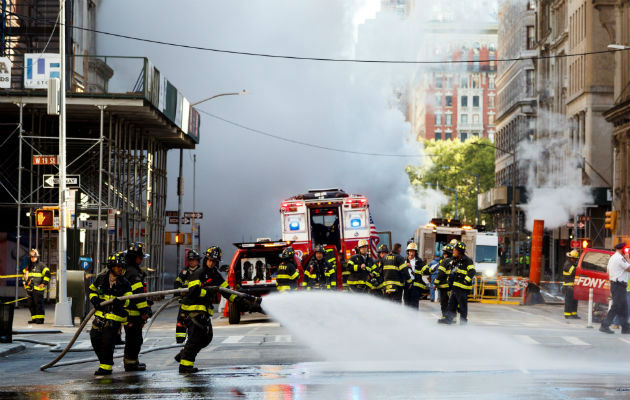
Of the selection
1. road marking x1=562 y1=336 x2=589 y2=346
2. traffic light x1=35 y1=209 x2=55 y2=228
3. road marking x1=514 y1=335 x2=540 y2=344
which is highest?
traffic light x1=35 y1=209 x2=55 y2=228

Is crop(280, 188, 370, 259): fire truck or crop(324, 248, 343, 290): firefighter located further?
crop(280, 188, 370, 259): fire truck

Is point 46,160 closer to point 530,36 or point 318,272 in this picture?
point 318,272

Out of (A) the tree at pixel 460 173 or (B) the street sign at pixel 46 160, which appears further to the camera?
(A) the tree at pixel 460 173

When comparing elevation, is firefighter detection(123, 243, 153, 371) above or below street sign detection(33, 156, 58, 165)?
below

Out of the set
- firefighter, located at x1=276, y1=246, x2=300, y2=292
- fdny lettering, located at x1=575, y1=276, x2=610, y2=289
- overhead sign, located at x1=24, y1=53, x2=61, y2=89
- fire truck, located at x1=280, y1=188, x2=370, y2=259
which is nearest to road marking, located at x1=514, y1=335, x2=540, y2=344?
firefighter, located at x1=276, y1=246, x2=300, y2=292

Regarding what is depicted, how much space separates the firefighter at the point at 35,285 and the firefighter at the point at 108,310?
11.8 m

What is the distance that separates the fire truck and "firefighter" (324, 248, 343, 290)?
10362 mm

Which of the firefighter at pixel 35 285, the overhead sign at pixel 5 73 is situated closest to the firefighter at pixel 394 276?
the firefighter at pixel 35 285

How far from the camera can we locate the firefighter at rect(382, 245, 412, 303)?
22938 millimetres

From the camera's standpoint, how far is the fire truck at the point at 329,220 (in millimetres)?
35250

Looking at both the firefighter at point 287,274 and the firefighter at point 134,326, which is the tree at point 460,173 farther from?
the firefighter at point 134,326

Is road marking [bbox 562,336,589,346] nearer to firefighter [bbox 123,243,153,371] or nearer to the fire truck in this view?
firefighter [bbox 123,243,153,371]

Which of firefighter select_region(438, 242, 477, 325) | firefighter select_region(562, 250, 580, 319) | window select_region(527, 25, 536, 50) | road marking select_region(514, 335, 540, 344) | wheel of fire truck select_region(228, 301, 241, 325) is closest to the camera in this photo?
road marking select_region(514, 335, 540, 344)

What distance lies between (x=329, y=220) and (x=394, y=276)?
12781 mm
